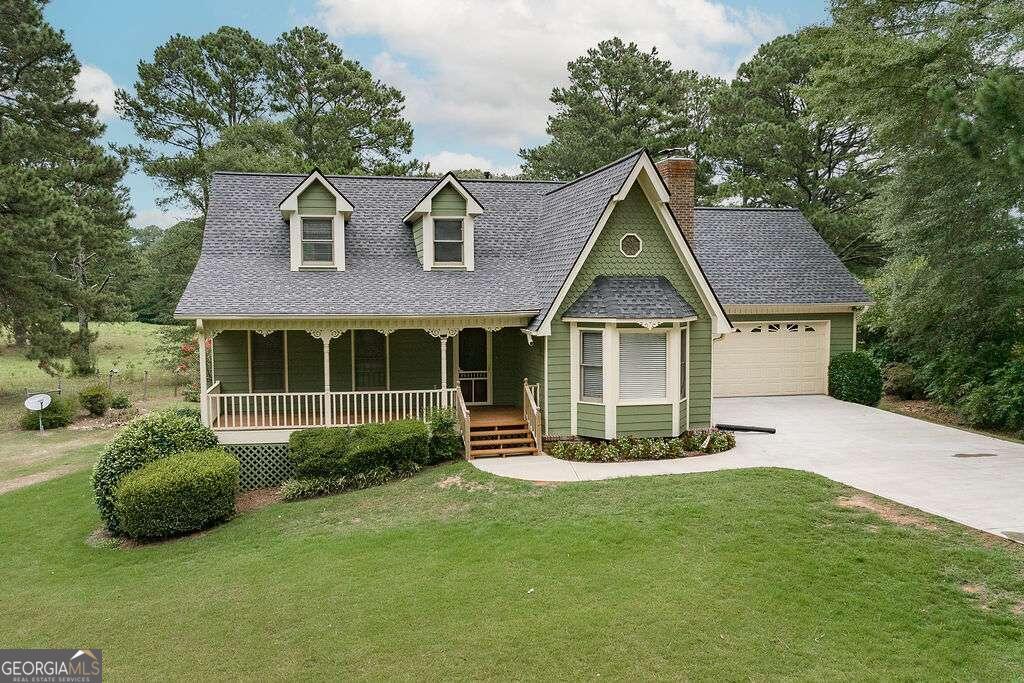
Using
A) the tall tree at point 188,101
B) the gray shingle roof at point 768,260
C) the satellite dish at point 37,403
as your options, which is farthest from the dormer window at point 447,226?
the tall tree at point 188,101

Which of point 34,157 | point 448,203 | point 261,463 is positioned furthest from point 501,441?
point 34,157

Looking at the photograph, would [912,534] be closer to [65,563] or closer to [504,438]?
[504,438]

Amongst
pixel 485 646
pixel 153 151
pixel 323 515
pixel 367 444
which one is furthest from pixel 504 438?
pixel 153 151

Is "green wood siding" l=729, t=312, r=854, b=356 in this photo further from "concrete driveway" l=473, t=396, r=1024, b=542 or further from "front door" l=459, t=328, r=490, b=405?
"front door" l=459, t=328, r=490, b=405

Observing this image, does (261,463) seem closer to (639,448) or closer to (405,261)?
(405,261)

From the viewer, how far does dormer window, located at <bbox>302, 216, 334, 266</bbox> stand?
16688mm

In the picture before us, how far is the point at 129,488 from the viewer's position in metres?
11.6

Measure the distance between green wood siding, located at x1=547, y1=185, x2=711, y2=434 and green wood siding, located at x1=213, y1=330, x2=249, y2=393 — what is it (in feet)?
24.6

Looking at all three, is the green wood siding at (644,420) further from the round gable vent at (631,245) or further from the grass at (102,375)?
the grass at (102,375)

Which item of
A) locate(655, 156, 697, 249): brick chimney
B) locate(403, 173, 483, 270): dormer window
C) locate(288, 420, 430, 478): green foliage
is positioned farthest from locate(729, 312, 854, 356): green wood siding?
locate(288, 420, 430, 478): green foliage

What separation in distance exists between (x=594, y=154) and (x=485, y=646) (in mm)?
33483

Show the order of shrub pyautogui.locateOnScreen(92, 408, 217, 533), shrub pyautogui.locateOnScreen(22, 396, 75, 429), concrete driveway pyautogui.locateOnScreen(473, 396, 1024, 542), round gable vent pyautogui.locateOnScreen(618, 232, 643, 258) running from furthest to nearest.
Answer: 1. shrub pyautogui.locateOnScreen(22, 396, 75, 429)
2. round gable vent pyautogui.locateOnScreen(618, 232, 643, 258)
3. shrub pyautogui.locateOnScreen(92, 408, 217, 533)
4. concrete driveway pyautogui.locateOnScreen(473, 396, 1024, 542)

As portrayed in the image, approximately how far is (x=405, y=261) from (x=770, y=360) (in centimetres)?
1225

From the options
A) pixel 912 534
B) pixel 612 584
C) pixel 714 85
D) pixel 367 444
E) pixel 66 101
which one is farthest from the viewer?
pixel 714 85
